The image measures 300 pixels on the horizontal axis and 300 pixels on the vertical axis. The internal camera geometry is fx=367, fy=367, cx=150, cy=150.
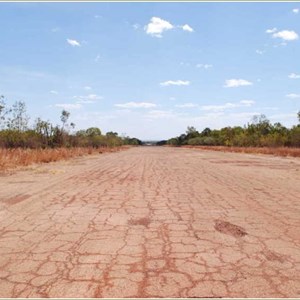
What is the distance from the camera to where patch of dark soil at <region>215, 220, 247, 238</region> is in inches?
221

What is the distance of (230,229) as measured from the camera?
5867mm

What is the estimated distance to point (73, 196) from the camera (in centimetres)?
932

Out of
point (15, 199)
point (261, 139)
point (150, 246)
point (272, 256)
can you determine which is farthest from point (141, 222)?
point (261, 139)

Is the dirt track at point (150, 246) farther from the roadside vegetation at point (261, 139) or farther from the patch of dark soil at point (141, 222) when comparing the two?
the roadside vegetation at point (261, 139)

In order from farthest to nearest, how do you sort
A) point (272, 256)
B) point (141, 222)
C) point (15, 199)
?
point (15, 199), point (141, 222), point (272, 256)

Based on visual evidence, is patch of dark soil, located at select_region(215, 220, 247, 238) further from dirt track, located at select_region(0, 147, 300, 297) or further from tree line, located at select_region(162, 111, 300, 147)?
tree line, located at select_region(162, 111, 300, 147)

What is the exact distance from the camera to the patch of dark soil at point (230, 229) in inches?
221

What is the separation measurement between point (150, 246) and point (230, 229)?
1.60m

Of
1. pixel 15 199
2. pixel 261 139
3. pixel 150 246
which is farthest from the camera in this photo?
pixel 261 139

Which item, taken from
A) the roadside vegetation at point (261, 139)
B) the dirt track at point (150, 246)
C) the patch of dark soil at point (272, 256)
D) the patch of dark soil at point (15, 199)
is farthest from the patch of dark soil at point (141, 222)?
the roadside vegetation at point (261, 139)

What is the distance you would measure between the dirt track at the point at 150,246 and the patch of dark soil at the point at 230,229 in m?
0.02

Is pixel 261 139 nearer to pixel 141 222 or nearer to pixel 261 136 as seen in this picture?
pixel 261 136

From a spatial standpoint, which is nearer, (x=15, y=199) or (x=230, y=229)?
(x=230, y=229)

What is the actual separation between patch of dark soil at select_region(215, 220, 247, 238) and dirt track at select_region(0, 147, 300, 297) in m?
0.02
